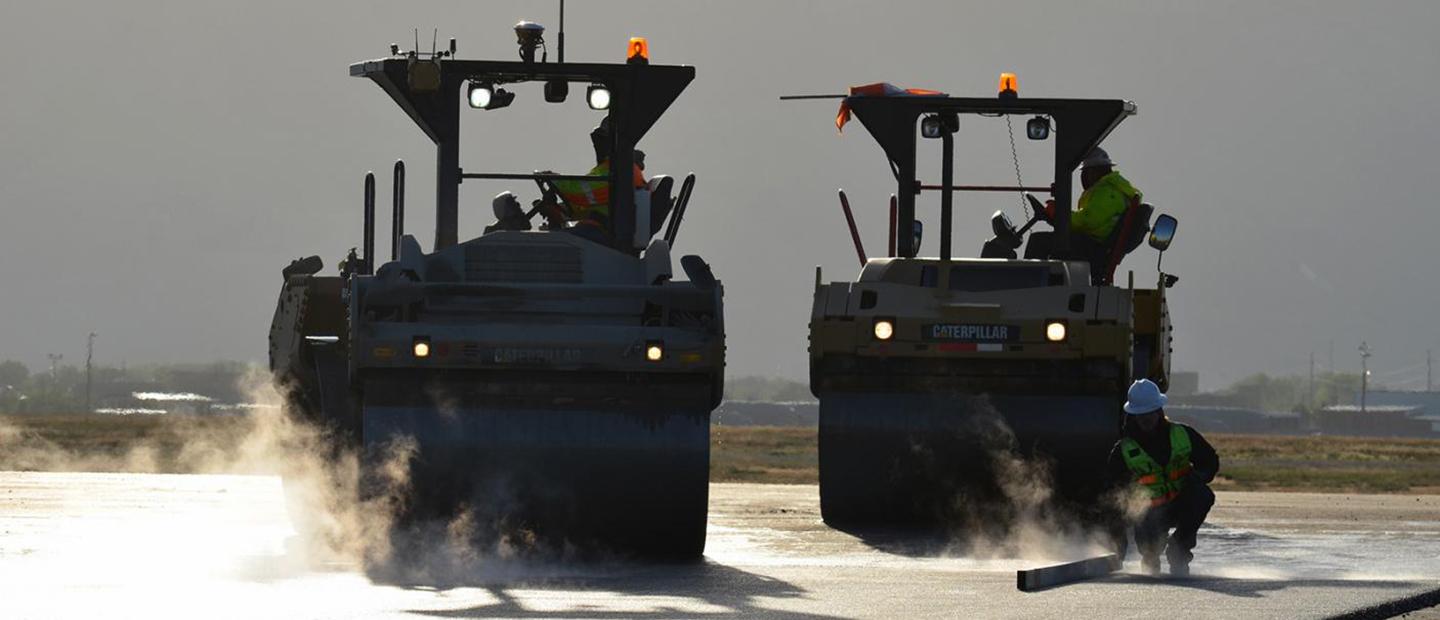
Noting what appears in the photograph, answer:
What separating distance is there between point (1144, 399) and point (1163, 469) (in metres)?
0.44

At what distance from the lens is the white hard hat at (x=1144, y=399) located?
17.2 meters

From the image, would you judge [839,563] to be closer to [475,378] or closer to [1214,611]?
[475,378]

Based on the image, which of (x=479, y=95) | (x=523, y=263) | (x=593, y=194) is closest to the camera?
(x=523, y=263)

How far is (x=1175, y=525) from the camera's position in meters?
17.1

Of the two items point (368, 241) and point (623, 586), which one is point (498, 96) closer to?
point (368, 241)

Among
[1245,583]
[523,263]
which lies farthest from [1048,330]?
[1245,583]

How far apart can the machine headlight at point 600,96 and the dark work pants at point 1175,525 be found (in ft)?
15.3

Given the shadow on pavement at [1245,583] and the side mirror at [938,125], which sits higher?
the side mirror at [938,125]

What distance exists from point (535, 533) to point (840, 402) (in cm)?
397

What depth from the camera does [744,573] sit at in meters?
16.9

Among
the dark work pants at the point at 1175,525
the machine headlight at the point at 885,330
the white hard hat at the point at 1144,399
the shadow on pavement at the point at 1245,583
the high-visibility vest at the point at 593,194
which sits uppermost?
the high-visibility vest at the point at 593,194

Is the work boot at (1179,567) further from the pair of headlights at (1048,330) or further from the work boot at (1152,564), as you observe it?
the pair of headlights at (1048,330)

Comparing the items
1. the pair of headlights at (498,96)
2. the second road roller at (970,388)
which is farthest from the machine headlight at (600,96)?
the second road roller at (970,388)

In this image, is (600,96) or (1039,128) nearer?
(600,96)
